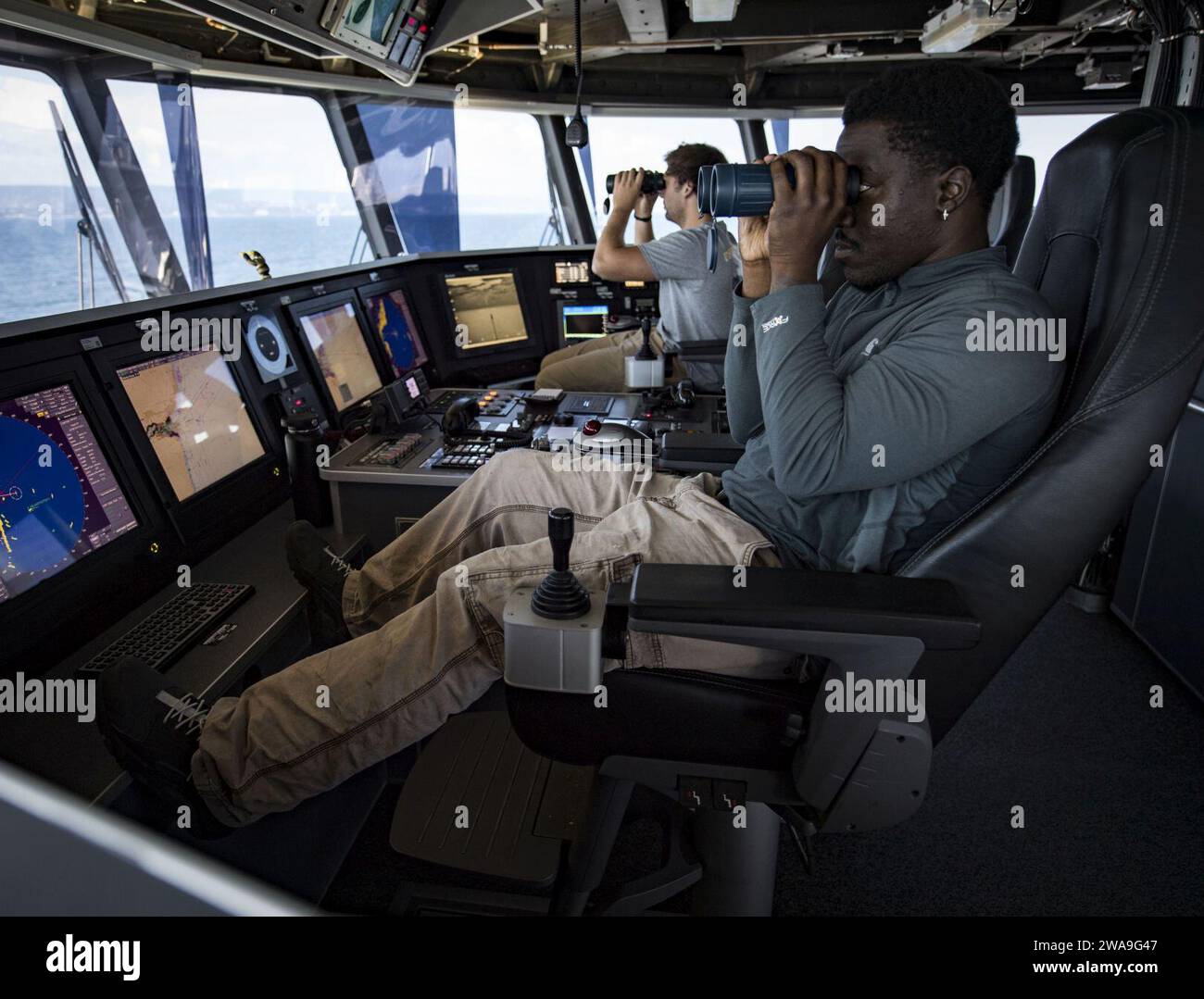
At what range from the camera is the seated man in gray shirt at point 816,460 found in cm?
101

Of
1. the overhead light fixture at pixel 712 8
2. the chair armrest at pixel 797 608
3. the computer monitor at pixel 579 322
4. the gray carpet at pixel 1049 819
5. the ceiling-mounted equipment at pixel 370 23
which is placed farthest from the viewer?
the computer monitor at pixel 579 322

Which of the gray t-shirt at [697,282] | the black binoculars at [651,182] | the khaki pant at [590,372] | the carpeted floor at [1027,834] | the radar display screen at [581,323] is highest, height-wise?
the black binoculars at [651,182]

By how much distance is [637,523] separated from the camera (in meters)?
1.26

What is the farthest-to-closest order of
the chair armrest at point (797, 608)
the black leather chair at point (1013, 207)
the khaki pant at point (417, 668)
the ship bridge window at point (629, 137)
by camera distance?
the ship bridge window at point (629, 137) < the black leather chair at point (1013, 207) < the khaki pant at point (417, 668) < the chair armrest at point (797, 608)

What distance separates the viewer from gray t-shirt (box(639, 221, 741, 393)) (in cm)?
273

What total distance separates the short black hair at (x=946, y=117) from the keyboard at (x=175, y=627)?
1318 millimetres

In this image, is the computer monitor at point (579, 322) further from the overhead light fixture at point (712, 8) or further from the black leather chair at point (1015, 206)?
the black leather chair at point (1015, 206)

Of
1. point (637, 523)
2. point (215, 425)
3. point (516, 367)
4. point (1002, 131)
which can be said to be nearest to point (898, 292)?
point (1002, 131)

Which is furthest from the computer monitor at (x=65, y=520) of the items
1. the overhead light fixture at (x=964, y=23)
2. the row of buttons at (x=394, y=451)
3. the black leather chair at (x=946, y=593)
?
the overhead light fixture at (x=964, y=23)

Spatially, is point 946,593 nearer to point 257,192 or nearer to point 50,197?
point 50,197

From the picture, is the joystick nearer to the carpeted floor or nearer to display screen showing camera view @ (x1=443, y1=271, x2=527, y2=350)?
display screen showing camera view @ (x1=443, y1=271, x2=527, y2=350)

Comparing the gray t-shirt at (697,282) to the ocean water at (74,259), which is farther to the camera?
→ the gray t-shirt at (697,282)

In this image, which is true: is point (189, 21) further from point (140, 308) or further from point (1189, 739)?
point (1189, 739)

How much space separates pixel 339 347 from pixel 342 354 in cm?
2
